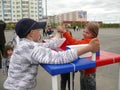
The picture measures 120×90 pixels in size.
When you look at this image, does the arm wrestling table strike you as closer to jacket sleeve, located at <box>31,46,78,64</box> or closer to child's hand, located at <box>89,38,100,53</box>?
jacket sleeve, located at <box>31,46,78,64</box>

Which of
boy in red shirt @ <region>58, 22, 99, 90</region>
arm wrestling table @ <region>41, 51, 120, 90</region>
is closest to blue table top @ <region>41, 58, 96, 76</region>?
arm wrestling table @ <region>41, 51, 120, 90</region>

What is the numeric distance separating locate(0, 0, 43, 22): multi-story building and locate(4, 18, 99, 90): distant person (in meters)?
94.7

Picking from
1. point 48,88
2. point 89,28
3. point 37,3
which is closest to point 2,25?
point 48,88

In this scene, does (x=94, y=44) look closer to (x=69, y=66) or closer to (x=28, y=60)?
(x=69, y=66)

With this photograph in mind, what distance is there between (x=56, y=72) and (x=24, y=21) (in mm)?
556

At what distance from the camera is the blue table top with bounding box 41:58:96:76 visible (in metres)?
1.87

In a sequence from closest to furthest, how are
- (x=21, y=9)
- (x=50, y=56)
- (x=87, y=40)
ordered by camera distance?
(x=50, y=56) < (x=87, y=40) < (x=21, y=9)

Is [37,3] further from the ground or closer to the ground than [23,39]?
closer to the ground

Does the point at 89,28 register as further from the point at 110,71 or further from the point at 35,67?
the point at 110,71

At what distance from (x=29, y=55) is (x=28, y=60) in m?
0.05

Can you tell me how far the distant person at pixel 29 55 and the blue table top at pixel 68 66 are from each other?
42 mm

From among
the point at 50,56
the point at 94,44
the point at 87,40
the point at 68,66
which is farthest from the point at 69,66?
the point at 87,40

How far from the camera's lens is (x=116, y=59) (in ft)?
8.09

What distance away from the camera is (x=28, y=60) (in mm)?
1971
